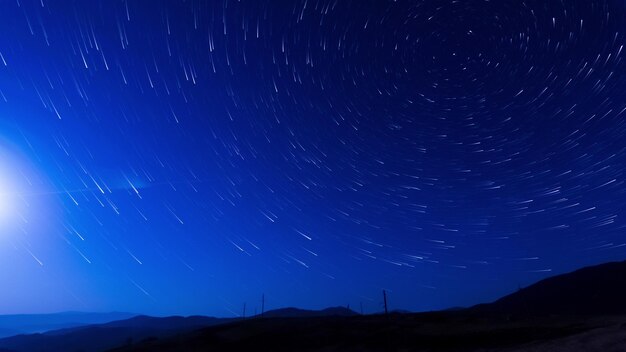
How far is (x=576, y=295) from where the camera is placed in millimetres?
79812

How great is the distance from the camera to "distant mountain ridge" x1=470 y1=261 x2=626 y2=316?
7094 cm

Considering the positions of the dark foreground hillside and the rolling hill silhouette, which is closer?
the dark foreground hillside

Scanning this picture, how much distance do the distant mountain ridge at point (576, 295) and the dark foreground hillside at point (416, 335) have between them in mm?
33357

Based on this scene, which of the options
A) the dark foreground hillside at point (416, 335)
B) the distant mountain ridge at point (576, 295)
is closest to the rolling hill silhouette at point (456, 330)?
the dark foreground hillside at point (416, 335)

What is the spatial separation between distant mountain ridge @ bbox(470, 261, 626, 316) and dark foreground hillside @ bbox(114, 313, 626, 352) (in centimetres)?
3336

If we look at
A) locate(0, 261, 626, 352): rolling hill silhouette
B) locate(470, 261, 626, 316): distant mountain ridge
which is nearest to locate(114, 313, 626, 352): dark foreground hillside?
locate(0, 261, 626, 352): rolling hill silhouette

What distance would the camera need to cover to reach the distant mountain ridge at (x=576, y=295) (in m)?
70.9

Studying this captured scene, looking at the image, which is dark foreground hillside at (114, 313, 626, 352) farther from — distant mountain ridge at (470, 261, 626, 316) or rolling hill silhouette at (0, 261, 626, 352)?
distant mountain ridge at (470, 261, 626, 316)

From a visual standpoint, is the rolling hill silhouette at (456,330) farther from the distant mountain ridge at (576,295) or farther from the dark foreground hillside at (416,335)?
the distant mountain ridge at (576,295)

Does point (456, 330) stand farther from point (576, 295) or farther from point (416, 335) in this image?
point (576, 295)

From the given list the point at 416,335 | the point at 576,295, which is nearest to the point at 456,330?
the point at 416,335

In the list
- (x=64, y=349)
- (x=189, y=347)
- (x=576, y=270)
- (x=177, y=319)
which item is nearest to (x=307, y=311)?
(x=177, y=319)

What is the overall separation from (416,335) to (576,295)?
212 feet

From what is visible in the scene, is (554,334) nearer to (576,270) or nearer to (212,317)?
(576,270)
